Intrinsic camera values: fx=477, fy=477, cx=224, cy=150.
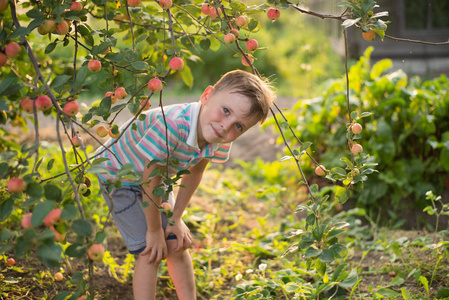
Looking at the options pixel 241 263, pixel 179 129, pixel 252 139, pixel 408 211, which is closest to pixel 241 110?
pixel 179 129

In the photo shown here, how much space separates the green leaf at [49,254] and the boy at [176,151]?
606 mm

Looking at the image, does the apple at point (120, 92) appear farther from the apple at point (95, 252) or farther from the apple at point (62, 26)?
the apple at point (95, 252)

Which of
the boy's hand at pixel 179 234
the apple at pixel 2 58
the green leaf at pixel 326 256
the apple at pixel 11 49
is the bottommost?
the boy's hand at pixel 179 234

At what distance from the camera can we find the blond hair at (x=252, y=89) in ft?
5.09

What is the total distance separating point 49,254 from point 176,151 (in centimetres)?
83

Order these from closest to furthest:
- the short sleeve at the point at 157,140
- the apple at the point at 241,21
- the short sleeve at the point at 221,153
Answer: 1. the apple at the point at 241,21
2. the short sleeve at the point at 157,140
3. the short sleeve at the point at 221,153

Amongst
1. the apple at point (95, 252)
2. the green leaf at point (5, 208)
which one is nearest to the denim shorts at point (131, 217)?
the green leaf at point (5, 208)

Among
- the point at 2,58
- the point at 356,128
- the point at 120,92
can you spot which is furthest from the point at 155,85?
the point at 356,128

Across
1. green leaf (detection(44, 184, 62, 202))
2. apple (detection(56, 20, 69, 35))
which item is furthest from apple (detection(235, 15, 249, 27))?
green leaf (detection(44, 184, 62, 202))

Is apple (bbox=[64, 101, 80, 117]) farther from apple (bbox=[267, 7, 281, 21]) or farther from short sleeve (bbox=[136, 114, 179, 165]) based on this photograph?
apple (bbox=[267, 7, 281, 21])

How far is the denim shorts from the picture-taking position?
5.41 feet

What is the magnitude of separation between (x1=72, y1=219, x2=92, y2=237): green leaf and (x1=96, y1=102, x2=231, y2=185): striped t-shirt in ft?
1.99

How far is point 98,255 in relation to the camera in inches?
37.1

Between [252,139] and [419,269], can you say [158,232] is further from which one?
[252,139]
